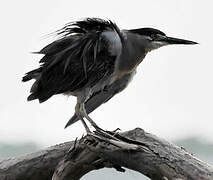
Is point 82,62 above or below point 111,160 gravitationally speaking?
above

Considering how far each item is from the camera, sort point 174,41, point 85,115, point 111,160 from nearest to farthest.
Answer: point 111,160 → point 85,115 → point 174,41

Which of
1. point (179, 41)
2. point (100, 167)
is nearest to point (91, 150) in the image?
point (100, 167)

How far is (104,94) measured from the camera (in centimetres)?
378

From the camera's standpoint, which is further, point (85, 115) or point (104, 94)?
point (104, 94)

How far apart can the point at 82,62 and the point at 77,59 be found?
0.04m

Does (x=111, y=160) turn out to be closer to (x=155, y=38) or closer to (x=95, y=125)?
(x=95, y=125)

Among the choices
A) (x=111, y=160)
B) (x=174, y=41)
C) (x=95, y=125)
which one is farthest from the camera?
(x=174, y=41)

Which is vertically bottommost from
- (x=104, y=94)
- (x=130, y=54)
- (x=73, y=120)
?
(x=73, y=120)

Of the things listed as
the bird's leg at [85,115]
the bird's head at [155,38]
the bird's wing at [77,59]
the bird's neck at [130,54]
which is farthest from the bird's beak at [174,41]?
the bird's leg at [85,115]

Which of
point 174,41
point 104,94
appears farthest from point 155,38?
point 104,94

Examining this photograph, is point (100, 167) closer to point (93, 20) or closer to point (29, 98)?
point (29, 98)

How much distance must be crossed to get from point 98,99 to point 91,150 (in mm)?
740

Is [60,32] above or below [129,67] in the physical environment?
above

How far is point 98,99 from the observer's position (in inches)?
148
